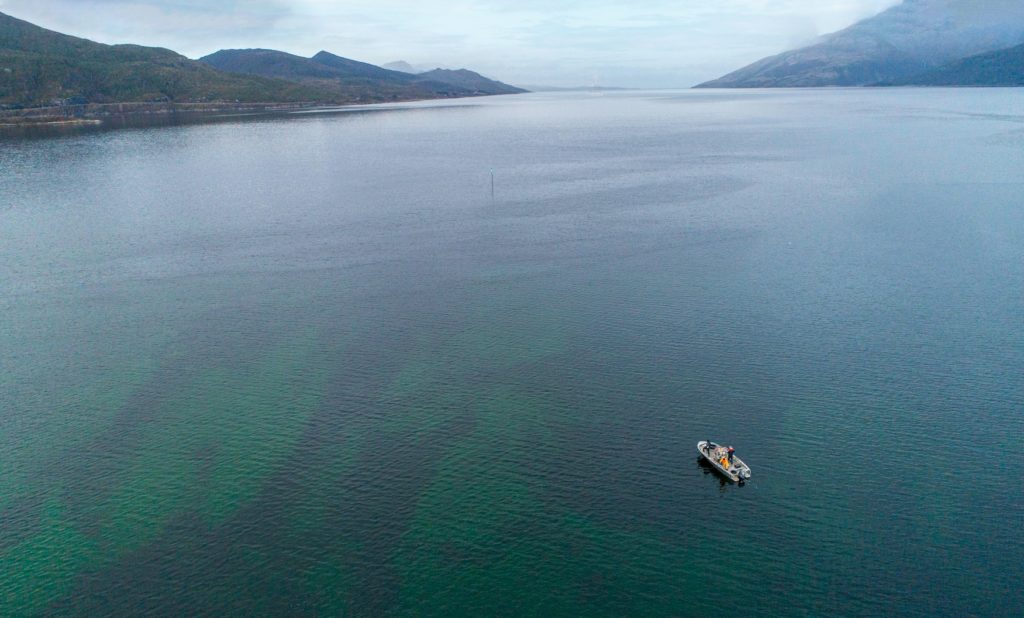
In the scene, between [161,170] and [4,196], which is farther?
[161,170]

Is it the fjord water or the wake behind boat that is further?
the wake behind boat

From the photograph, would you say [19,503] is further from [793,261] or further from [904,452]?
[793,261]

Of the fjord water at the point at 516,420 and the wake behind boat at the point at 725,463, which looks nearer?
the fjord water at the point at 516,420

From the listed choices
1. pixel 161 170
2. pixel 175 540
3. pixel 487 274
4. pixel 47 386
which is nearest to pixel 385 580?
pixel 175 540

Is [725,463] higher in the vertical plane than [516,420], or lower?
higher
